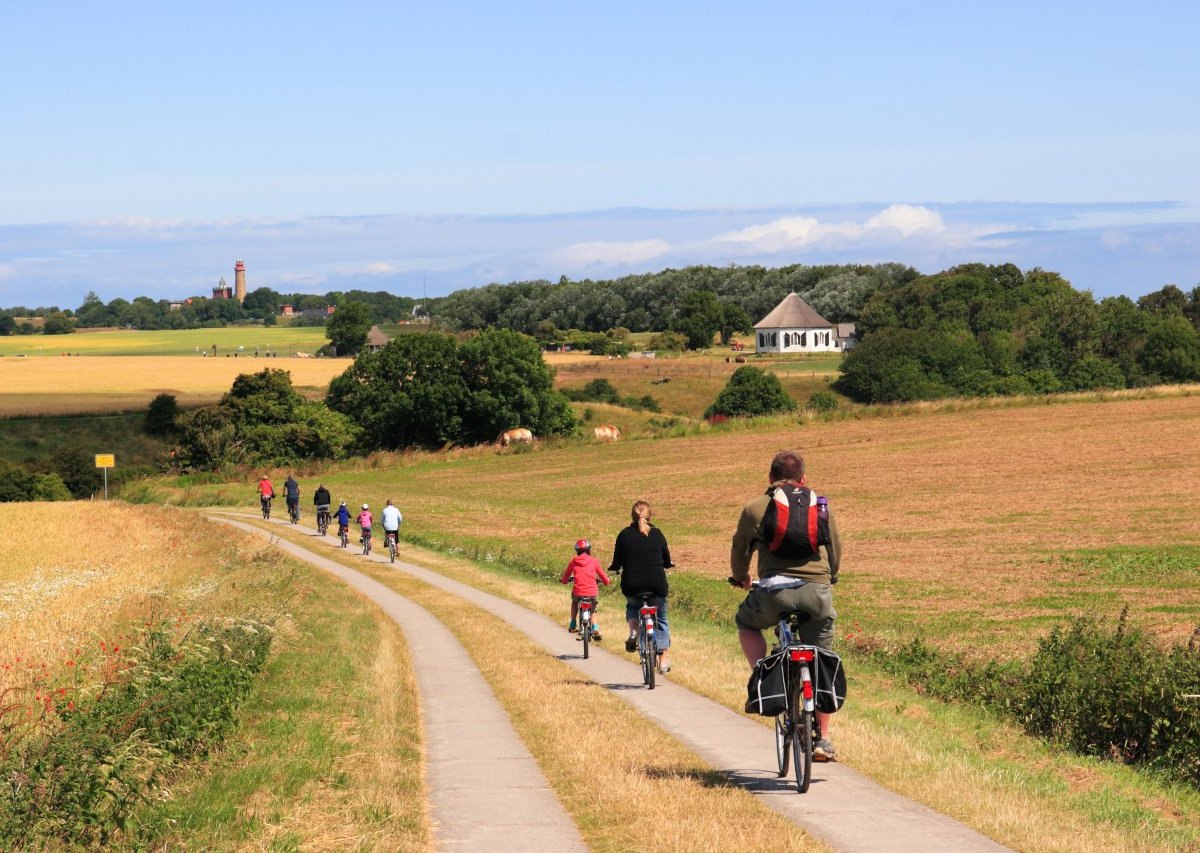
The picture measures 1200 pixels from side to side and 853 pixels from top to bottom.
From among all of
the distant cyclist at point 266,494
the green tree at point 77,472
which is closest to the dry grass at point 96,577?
the distant cyclist at point 266,494

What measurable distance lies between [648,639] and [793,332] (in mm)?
146539

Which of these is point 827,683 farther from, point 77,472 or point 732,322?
point 732,322

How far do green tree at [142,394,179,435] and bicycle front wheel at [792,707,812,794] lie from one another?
96.5 meters

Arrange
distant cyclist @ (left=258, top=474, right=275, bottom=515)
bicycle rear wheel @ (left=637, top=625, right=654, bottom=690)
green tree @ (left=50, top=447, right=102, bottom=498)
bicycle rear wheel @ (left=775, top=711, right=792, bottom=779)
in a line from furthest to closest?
green tree @ (left=50, top=447, right=102, bottom=498), distant cyclist @ (left=258, top=474, right=275, bottom=515), bicycle rear wheel @ (left=637, top=625, right=654, bottom=690), bicycle rear wheel @ (left=775, top=711, right=792, bottom=779)

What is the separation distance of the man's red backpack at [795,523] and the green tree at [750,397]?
3826 inches

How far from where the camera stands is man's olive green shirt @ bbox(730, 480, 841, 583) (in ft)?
33.3

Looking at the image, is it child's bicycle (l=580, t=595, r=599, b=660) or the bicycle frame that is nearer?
the bicycle frame

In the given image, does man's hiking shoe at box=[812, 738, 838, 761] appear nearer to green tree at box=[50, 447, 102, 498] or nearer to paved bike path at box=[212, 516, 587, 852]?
paved bike path at box=[212, 516, 587, 852]

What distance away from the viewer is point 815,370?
134 meters

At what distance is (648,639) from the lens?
610 inches

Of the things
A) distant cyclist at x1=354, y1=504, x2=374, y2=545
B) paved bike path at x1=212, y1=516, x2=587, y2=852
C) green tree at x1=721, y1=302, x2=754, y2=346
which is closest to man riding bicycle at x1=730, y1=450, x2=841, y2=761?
paved bike path at x1=212, y1=516, x2=587, y2=852

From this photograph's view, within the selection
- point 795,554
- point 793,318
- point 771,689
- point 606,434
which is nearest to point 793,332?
point 793,318

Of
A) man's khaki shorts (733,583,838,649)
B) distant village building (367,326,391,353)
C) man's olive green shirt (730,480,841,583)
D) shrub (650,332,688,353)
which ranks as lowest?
man's khaki shorts (733,583,838,649)

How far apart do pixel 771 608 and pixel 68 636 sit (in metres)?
12.1
